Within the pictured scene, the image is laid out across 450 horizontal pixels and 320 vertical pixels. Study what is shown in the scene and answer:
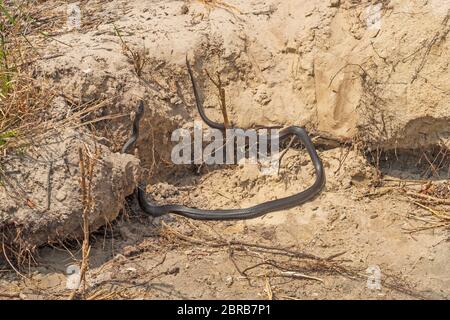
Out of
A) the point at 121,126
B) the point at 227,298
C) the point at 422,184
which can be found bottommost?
the point at 227,298

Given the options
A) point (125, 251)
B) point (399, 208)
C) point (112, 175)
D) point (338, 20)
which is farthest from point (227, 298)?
point (338, 20)

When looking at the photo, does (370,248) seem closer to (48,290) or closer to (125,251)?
(125,251)

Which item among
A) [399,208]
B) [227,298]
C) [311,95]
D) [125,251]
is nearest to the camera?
[227,298]

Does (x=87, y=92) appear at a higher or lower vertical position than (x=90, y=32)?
lower

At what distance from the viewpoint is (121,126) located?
19.7ft

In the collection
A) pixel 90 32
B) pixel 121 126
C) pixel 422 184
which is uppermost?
pixel 90 32

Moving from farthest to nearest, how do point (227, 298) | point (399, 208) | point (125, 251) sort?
point (399, 208)
point (125, 251)
point (227, 298)

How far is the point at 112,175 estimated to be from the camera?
17.7 ft

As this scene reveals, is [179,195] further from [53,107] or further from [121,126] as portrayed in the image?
[53,107]

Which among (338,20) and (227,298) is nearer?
(227,298)

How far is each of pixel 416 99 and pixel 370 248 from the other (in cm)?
133

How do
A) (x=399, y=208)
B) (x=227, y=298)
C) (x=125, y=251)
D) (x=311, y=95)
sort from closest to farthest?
1. (x=227, y=298)
2. (x=125, y=251)
3. (x=399, y=208)
4. (x=311, y=95)

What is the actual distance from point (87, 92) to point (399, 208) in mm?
2597

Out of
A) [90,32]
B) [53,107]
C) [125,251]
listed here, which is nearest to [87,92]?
[53,107]
